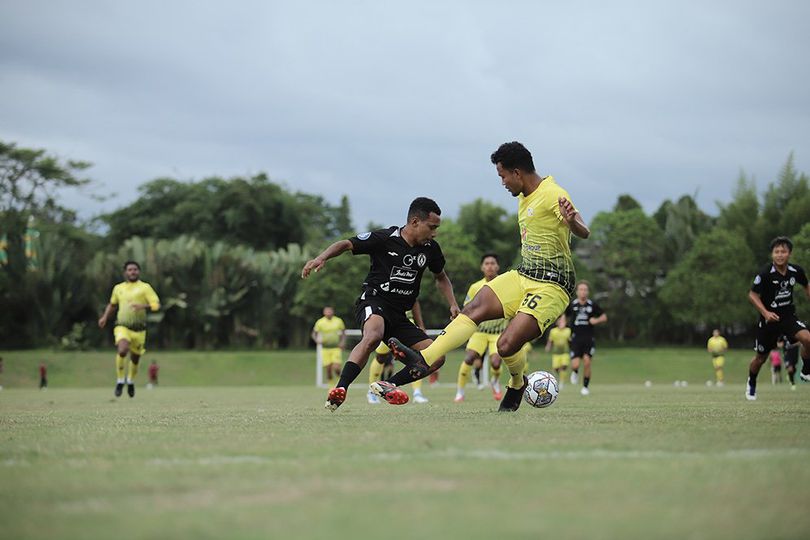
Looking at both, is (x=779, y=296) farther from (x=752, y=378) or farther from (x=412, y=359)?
(x=412, y=359)

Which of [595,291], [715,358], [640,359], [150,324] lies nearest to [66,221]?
[150,324]

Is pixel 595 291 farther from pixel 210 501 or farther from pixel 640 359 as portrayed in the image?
pixel 210 501

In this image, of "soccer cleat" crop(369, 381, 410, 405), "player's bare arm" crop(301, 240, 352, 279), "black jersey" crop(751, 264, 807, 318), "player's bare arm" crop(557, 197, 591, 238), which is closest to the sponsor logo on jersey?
"player's bare arm" crop(301, 240, 352, 279)

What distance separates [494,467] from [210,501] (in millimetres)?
1587

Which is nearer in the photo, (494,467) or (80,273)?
(494,467)

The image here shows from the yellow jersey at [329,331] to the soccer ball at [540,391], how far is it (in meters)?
20.9

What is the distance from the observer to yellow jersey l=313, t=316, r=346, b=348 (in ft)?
103

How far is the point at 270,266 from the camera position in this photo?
58531mm

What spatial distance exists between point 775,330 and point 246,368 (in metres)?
36.7

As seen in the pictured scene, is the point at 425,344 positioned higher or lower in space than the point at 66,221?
lower

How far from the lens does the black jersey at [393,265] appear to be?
1084 centimetres

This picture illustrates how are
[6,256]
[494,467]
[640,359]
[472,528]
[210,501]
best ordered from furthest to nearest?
[6,256] < [640,359] < [494,467] < [210,501] < [472,528]

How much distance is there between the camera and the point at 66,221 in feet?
235

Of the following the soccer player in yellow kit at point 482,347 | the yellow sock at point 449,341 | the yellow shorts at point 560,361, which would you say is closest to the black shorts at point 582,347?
the soccer player in yellow kit at point 482,347
